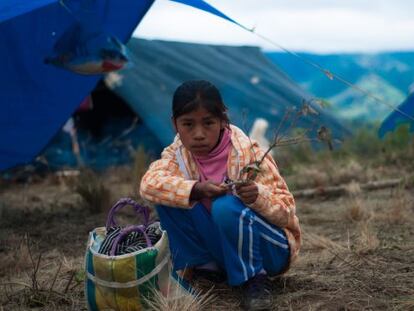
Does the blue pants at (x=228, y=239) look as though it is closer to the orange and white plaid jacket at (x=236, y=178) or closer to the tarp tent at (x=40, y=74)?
the orange and white plaid jacket at (x=236, y=178)

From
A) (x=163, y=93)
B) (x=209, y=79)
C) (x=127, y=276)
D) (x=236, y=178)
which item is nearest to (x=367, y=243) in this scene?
(x=236, y=178)

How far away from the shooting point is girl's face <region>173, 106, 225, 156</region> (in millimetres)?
2217

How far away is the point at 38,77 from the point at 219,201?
112 inches

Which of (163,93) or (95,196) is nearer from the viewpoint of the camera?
(95,196)

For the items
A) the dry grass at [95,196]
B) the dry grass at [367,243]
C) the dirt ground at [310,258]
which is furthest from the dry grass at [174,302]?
the dry grass at [95,196]

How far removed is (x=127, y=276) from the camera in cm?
202

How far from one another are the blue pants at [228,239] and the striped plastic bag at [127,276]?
211 millimetres

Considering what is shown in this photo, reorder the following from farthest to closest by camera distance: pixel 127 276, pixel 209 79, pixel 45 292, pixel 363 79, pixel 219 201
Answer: pixel 363 79, pixel 209 79, pixel 45 292, pixel 219 201, pixel 127 276

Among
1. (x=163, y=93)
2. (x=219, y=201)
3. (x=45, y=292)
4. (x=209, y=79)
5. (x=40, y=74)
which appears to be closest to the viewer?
(x=219, y=201)

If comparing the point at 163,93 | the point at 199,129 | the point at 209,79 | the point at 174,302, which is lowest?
the point at 163,93

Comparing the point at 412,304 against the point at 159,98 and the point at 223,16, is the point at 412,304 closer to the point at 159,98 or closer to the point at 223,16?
the point at 223,16

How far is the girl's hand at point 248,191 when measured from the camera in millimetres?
2104

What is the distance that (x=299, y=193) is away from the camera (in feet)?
17.1

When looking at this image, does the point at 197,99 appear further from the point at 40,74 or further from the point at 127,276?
the point at 40,74
